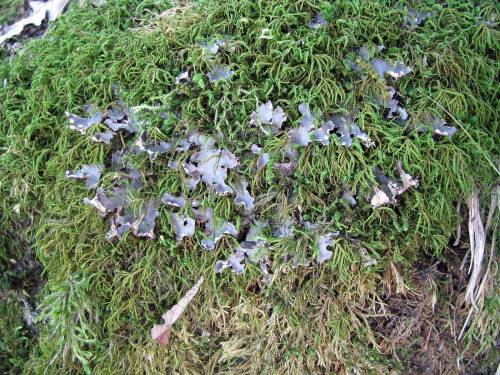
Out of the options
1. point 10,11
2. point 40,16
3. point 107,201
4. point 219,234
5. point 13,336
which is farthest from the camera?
point 10,11

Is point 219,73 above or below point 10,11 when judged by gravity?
below

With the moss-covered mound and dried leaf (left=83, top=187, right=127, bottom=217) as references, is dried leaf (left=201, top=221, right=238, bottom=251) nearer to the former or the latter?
the moss-covered mound

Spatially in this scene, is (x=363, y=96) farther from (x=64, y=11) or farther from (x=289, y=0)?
(x=64, y=11)

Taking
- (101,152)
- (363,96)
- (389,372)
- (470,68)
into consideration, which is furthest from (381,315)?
(101,152)

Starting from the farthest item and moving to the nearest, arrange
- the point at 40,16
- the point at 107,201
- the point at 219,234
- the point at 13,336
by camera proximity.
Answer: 1. the point at 40,16
2. the point at 13,336
3. the point at 107,201
4. the point at 219,234

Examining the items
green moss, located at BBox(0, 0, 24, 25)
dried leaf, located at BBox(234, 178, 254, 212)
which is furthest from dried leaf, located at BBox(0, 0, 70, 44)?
dried leaf, located at BBox(234, 178, 254, 212)

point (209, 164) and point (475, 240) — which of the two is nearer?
point (209, 164)

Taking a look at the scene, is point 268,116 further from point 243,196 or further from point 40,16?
point 40,16


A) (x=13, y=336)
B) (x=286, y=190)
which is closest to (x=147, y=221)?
(x=286, y=190)

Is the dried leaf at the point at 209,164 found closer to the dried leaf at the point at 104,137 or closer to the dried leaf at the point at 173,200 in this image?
the dried leaf at the point at 173,200
